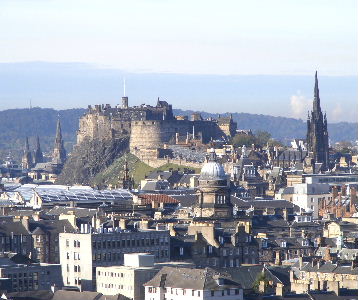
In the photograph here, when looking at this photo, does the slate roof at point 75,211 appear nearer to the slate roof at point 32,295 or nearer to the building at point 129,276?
the building at point 129,276

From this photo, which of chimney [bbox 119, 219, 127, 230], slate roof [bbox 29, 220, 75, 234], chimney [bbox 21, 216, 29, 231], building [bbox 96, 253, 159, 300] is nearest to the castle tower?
slate roof [bbox 29, 220, 75, 234]

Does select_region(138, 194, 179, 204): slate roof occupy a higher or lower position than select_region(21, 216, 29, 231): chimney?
lower

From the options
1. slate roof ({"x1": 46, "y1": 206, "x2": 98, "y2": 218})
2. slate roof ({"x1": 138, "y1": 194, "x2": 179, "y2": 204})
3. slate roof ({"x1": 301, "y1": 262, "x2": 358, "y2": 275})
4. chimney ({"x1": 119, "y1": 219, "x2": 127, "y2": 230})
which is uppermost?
chimney ({"x1": 119, "y1": 219, "x2": 127, "y2": 230})

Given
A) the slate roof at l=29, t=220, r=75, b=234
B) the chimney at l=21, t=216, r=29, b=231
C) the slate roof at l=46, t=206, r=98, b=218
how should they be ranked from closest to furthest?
the slate roof at l=29, t=220, r=75, b=234
the chimney at l=21, t=216, r=29, b=231
the slate roof at l=46, t=206, r=98, b=218

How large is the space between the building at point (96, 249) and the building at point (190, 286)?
13761 mm

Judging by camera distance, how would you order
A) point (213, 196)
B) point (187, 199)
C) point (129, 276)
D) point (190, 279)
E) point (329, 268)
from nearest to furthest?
point (190, 279)
point (129, 276)
point (329, 268)
point (213, 196)
point (187, 199)

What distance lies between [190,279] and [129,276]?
28.5ft

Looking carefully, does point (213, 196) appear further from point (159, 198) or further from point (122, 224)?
point (159, 198)

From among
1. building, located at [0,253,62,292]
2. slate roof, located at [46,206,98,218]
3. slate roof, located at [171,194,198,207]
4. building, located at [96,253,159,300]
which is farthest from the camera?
slate roof, located at [171,194,198,207]

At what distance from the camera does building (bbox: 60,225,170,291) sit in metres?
125

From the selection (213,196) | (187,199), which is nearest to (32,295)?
(213,196)

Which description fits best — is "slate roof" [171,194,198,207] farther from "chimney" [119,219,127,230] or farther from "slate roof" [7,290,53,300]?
"slate roof" [7,290,53,300]

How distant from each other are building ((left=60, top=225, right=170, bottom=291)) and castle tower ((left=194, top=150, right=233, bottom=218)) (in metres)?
22.7

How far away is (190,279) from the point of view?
106625 millimetres
